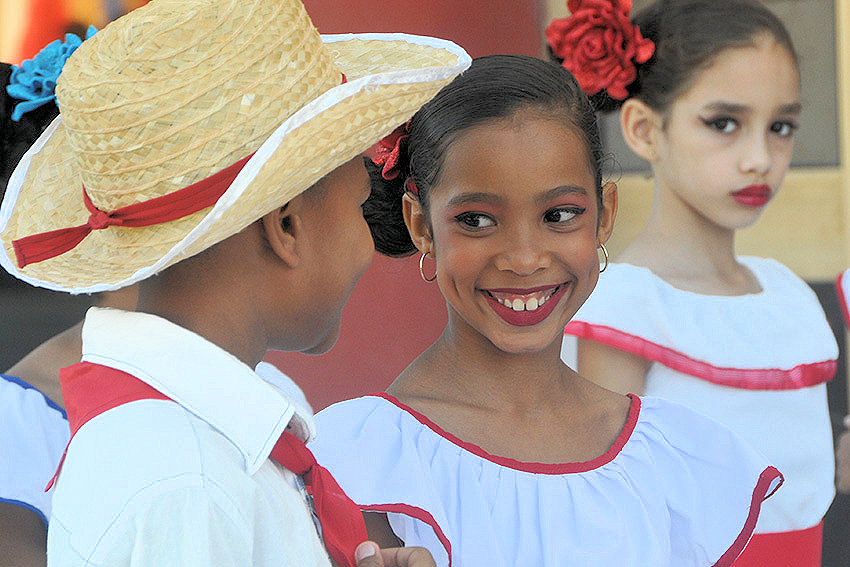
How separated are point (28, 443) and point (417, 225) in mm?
851

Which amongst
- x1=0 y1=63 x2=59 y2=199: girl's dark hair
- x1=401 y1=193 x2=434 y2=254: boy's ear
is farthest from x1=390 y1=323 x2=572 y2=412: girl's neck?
x1=0 y1=63 x2=59 y2=199: girl's dark hair

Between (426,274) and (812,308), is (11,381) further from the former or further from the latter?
(812,308)

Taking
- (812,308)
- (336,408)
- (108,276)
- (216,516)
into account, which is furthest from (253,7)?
(812,308)

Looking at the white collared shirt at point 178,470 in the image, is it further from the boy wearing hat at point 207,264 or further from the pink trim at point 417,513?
the pink trim at point 417,513

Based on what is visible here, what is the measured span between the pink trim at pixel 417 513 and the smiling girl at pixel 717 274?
0.88 metres

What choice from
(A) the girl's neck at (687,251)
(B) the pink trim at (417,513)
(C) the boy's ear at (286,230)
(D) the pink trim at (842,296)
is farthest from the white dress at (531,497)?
(D) the pink trim at (842,296)

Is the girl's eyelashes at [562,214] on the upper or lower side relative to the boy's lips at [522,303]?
upper

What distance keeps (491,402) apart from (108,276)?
72cm

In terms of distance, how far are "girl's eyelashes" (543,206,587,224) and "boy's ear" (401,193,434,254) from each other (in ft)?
0.66

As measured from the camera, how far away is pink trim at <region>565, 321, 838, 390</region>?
2.25 metres

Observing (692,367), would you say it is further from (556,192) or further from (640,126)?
(556,192)

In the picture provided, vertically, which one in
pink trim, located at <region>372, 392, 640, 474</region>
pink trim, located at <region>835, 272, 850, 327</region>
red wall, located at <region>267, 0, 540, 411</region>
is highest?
pink trim, located at <region>372, 392, 640, 474</region>

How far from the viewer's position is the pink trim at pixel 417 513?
146cm

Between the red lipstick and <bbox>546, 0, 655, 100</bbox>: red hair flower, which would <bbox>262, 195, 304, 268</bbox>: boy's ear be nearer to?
<bbox>546, 0, 655, 100</bbox>: red hair flower
